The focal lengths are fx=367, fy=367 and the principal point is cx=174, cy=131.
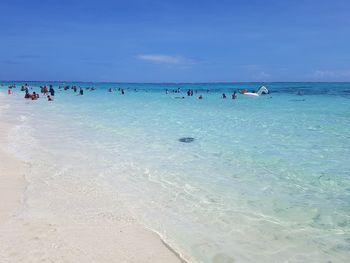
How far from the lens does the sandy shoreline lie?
A: 15.2 ft

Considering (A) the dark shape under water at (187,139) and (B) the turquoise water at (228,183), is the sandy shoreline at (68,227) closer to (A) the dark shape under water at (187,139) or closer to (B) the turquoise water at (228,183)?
(B) the turquoise water at (228,183)

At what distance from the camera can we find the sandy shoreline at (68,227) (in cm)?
462

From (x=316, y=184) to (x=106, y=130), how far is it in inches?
424

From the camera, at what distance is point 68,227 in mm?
5477

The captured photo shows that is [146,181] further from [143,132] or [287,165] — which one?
[143,132]

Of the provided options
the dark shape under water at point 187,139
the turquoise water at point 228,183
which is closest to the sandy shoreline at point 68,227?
the turquoise water at point 228,183

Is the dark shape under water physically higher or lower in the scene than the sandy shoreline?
lower

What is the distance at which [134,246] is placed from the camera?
4.96m

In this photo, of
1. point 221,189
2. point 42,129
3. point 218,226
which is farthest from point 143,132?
point 218,226

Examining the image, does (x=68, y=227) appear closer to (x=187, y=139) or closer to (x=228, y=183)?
(x=228, y=183)

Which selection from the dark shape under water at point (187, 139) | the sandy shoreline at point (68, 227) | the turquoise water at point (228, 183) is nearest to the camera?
the sandy shoreline at point (68, 227)

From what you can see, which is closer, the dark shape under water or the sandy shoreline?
the sandy shoreline

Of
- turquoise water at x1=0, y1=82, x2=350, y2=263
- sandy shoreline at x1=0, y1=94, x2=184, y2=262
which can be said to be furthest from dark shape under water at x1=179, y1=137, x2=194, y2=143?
sandy shoreline at x1=0, y1=94, x2=184, y2=262

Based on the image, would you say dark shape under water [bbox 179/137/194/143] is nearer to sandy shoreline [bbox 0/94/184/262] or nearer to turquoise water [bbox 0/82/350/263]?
turquoise water [bbox 0/82/350/263]
